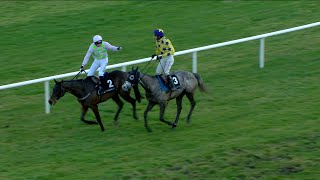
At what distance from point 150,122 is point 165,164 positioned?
252 centimetres

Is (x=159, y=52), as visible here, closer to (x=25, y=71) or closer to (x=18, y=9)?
(x=25, y=71)

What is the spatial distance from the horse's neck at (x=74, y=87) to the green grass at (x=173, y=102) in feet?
2.26

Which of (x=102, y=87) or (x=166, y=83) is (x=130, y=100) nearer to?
(x=102, y=87)

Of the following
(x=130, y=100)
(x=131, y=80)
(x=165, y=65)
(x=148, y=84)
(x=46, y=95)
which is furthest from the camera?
(x=46, y=95)

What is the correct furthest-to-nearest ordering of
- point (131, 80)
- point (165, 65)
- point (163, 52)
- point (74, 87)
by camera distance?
point (165, 65) < point (163, 52) < point (74, 87) < point (131, 80)

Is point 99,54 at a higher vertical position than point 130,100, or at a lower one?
higher

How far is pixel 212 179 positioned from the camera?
12.0 metres

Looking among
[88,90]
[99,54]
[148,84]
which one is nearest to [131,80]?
[148,84]

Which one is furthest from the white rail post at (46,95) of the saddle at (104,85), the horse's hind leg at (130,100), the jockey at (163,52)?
the jockey at (163,52)

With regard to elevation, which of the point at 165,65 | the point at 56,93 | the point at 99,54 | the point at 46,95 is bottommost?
the point at 46,95

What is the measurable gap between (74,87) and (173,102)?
8.33 feet

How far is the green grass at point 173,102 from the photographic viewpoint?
12547 mm

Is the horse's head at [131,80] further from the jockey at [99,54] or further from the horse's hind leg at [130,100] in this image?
the horse's hind leg at [130,100]

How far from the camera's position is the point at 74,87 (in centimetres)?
1444
